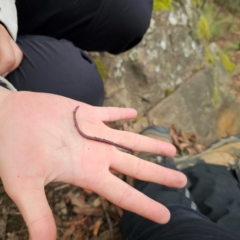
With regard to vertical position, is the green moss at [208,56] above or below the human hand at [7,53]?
below

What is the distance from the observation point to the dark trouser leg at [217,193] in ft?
4.84

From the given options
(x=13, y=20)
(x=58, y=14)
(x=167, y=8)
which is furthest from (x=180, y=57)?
(x=13, y=20)

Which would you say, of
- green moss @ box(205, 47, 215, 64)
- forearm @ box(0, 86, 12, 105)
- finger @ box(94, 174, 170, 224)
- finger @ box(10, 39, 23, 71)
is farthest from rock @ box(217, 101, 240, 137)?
forearm @ box(0, 86, 12, 105)

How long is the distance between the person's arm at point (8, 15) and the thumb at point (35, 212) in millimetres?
830

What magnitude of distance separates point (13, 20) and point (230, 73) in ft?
9.63

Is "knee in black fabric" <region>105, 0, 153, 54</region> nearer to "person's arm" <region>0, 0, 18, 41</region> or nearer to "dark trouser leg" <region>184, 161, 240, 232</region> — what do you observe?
"person's arm" <region>0, 0, 18, 41</region>

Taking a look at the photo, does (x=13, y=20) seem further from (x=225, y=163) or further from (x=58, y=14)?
(x=225, y=163)

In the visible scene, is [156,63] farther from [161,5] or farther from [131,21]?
[131,21]

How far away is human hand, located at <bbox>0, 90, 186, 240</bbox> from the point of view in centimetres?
91

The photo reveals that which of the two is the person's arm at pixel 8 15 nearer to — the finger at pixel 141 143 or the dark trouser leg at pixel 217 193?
the finger at pixel 141 143

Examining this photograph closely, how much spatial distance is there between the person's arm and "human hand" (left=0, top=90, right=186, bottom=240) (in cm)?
44

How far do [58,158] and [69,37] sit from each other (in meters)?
1.02

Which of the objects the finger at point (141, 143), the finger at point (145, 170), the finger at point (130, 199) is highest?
the finger at point (141, 143)

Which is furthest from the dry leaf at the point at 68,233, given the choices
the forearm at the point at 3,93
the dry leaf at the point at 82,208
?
the forearm at the point at 3,93
